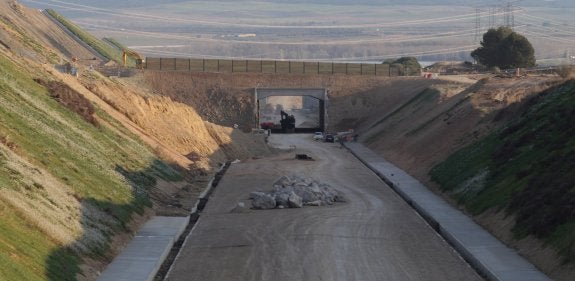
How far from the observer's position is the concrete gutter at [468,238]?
3231cm

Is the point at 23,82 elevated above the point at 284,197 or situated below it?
above

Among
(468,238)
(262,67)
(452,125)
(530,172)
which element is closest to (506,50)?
(262,67)

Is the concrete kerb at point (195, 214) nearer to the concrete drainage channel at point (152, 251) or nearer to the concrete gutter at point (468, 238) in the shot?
the concrete drainage channel at point (152, 251)

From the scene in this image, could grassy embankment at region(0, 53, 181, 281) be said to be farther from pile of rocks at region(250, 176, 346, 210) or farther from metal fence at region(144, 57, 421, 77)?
metal fence at region(144, 57, 421, 77)

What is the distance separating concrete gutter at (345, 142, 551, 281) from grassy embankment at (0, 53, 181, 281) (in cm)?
1136

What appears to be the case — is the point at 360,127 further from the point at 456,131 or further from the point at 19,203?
the point at 19,203

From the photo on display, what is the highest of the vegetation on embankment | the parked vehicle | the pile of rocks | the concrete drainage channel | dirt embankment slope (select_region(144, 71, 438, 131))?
dirt embankment slope (select_region(144, 71, 438, 131))

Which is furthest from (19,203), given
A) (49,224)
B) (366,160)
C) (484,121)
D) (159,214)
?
(366,160)

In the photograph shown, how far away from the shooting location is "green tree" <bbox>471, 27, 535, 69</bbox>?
11494 cm

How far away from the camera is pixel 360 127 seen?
10794 cm

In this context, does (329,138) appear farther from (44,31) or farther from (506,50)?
(44,31)

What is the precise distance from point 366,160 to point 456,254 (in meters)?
40.3

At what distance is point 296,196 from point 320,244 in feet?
35.9

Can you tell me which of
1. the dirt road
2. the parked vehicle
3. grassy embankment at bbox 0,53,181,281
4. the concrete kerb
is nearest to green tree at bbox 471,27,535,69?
the parked vehicle
